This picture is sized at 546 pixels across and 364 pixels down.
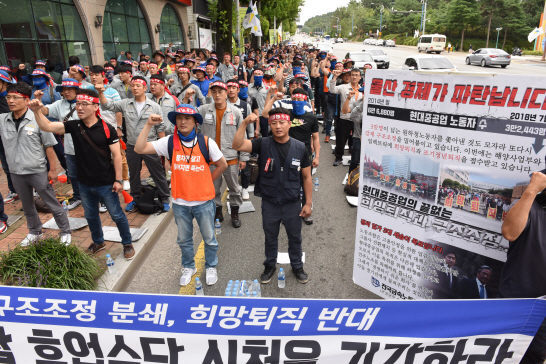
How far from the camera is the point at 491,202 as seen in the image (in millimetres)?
2697

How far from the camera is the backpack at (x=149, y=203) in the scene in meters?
6.03

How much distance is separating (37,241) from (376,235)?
3.95 m

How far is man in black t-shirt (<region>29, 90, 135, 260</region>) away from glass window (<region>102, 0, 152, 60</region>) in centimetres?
1365

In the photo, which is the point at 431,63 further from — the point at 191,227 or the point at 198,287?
the point at 198,287

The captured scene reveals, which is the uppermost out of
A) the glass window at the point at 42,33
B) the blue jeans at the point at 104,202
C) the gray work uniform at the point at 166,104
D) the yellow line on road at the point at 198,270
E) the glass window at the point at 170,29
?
the glass window at the point at 170,29

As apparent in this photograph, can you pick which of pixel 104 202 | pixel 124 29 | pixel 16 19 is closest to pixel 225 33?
pixel 124 29

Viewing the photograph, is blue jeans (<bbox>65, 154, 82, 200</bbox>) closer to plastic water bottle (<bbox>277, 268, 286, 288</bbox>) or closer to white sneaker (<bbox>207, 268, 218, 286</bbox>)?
white sneaker (<bbox>207, 268, 218, 286</bbox>)

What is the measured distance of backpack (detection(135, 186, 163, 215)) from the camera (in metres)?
6.03

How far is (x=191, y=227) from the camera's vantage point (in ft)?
14.2

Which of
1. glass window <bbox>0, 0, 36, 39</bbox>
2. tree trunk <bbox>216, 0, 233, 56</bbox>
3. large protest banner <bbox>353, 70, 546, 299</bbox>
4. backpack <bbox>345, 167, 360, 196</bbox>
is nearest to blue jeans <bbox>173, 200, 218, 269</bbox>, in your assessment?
large protest banner <bbox>353, 70, 546, 299</bbox>

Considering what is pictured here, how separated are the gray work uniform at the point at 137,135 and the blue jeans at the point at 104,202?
135 cm

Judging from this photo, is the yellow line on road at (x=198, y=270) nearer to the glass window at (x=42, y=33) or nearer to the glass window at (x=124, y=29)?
the glass window at (x=42, y=33)

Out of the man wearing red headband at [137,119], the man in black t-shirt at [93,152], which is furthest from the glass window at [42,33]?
the man in black t-shirt at [93,152]

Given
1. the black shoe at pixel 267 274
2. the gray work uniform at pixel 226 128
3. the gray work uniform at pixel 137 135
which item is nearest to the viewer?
the black shoe at pixel 267 274
